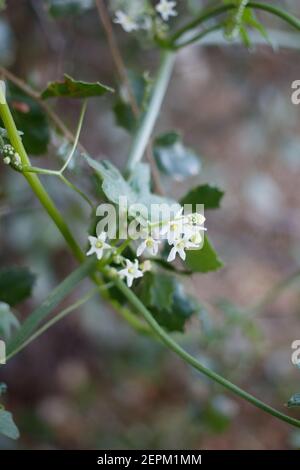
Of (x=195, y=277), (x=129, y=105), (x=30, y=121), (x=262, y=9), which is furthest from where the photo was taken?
(x=195, y=277)

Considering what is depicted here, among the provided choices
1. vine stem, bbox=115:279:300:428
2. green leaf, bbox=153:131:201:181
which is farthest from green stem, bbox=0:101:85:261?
green leaf, bbox=153:131:201:181

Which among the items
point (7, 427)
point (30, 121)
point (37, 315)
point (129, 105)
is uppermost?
point (129, 105)

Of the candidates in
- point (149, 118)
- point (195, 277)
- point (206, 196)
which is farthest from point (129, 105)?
point (195, 277)

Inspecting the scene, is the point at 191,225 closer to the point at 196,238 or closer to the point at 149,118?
the point at 196,238

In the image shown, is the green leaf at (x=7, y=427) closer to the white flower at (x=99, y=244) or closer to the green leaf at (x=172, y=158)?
the white flower at (x=99, y=244)

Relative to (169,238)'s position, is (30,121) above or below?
above
